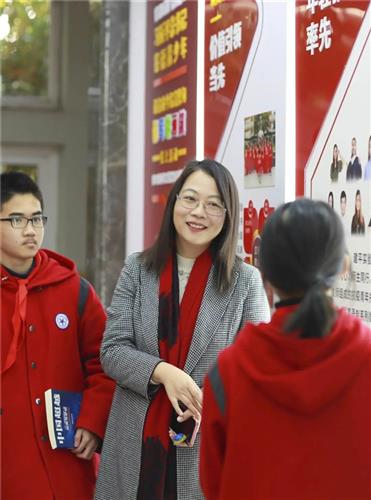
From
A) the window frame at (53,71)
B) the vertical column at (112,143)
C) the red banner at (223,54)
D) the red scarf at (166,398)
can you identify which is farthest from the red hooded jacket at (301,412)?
the window frame at (53,71)

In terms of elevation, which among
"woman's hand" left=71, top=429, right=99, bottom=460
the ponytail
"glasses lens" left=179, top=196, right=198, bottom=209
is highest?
"glasses lens" left=179, top=196, right=198, bottom=209

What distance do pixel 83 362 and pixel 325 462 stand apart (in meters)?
→ 1.27

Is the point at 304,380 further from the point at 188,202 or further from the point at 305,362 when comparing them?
the point at 188,202

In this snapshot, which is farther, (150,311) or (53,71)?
(53,71)

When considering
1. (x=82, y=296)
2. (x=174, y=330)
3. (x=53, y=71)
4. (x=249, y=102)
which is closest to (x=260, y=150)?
(x=249, y=102)

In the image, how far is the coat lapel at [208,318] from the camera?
2410mm

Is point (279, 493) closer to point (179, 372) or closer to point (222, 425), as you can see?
point (222, 425)

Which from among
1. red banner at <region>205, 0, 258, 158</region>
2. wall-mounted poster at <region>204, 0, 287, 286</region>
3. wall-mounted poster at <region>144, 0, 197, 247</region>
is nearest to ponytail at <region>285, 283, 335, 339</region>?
wall-mounted poster at <region>204, 0, 287, 286</region>

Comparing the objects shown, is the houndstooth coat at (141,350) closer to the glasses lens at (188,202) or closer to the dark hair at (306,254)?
the glasses lens at (188,202)

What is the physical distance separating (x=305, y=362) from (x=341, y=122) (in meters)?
1.22

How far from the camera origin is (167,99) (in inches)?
172

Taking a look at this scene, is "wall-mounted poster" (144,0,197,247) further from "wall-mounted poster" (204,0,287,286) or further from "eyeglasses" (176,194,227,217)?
"eyeglasses" (176,194,227,217)

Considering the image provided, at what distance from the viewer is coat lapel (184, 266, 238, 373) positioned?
2410 mm

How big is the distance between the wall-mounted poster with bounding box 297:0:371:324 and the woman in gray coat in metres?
0.30
